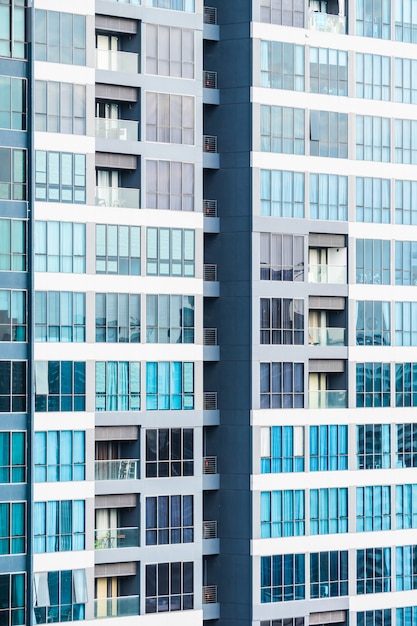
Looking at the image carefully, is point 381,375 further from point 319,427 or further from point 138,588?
point 138,588

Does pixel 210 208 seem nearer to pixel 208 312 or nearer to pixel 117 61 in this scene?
pixel 208 312

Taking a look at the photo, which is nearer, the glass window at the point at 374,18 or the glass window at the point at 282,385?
the glass window at the point at 282,385

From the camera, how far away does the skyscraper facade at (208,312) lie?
47250mm

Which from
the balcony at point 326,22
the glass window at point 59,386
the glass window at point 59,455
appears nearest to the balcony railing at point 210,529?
the glass window at point 59,455

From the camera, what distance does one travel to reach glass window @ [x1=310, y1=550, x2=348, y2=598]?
172 feet

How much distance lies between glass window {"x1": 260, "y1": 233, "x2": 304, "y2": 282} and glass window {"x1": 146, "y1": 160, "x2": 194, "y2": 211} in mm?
3279

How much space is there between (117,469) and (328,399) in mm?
8889

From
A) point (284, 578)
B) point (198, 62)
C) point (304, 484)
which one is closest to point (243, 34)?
point (198, 62)

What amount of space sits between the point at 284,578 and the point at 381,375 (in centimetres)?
854

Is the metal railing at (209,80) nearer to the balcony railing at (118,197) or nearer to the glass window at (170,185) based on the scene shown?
the glass window at (170,185)

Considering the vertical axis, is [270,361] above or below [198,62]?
below

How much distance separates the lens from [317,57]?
175 ft

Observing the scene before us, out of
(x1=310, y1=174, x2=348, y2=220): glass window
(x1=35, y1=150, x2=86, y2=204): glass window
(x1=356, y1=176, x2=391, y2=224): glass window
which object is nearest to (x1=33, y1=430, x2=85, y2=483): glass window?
(x1=35, y1=150, x2=86, y2=204): glass window

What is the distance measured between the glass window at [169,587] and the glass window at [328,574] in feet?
16.1
